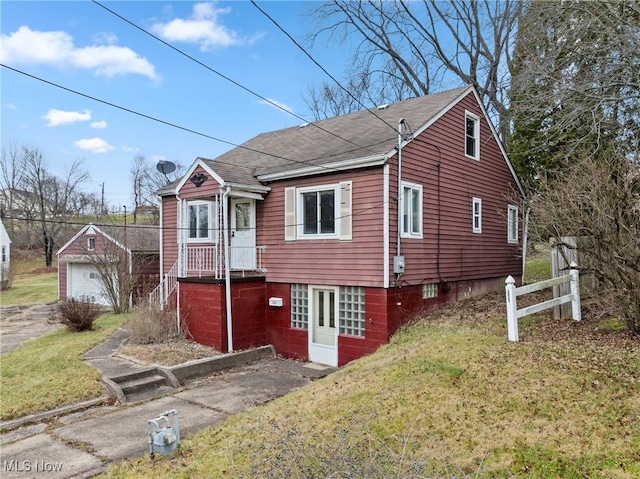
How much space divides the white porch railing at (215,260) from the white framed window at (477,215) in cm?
653

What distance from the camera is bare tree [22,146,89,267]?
144 ft

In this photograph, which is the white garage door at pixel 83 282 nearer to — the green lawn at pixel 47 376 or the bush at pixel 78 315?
the bush at pixel 78 315

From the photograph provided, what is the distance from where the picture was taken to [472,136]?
13.5 meters

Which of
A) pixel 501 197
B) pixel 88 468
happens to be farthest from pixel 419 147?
pixel 88 468

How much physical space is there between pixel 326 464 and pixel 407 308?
7.17m

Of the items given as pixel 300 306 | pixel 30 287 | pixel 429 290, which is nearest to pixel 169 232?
pixel 300 306

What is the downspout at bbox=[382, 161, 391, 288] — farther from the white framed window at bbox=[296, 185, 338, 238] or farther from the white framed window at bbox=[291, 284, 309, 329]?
the white framed window at bbox=[291, 284, 309, 329]

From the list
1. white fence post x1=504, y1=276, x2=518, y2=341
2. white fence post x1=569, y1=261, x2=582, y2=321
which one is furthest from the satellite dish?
white fence post x1=569, y1=261, x2=582, y2=321

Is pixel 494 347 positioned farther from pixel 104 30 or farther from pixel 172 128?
pixel 104 30

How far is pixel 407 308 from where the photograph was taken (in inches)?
415

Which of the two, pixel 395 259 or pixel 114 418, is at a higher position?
pixel 395 259

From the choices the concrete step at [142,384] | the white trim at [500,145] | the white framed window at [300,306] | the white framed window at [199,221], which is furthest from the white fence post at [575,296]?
the white framed window at [199,221]

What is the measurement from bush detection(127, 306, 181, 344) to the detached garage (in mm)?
4728

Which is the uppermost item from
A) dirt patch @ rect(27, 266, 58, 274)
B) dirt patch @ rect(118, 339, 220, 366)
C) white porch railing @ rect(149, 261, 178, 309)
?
white porch railing @ rect(149, 261, 178, 309)
